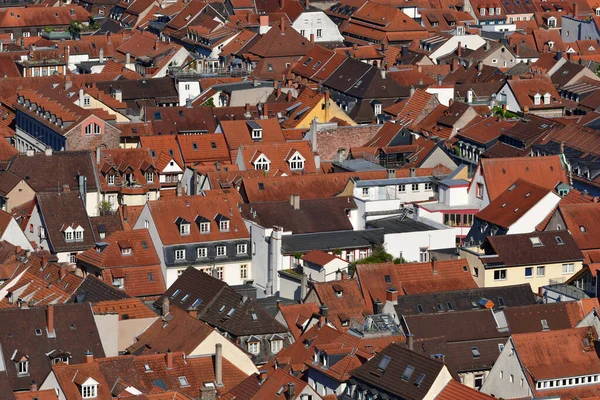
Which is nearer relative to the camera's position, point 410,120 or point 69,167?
point 69,167

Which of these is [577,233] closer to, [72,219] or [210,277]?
[210,277]

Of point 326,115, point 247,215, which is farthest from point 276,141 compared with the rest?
point 247,215

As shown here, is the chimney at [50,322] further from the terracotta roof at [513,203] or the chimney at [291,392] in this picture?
the terracotta roof at [513,203]

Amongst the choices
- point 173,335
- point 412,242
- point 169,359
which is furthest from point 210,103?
point 169,359

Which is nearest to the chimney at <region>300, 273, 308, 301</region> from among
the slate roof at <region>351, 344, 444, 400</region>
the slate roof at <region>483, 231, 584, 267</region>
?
the slate roof at <region>483, 231, 584, 267</region>

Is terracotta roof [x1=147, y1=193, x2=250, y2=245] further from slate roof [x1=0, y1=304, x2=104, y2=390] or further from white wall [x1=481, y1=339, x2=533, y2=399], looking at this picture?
white wall [x1=481, y1=339, x2=533, y2=399]

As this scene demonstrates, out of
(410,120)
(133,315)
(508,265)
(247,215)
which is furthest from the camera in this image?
(410,120)

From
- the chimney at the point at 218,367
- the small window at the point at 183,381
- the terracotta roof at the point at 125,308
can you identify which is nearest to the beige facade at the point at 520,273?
the terracotta roof at the point at 125,308

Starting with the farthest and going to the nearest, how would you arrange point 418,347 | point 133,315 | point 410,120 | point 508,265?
point 410,120, point 508,265, point 133,315, point 418,347
